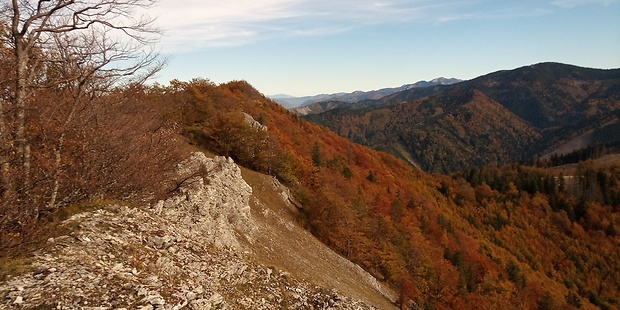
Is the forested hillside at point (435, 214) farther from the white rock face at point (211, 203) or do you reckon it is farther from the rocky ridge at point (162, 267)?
the rocky ridge at point (162, 267)

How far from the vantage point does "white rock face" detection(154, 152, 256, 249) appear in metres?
18.0

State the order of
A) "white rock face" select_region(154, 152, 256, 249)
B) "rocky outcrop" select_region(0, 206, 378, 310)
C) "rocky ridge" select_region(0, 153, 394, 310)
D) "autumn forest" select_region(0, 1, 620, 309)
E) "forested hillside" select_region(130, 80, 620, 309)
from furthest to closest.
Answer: "forested hillside" select_region(130, 80, 620, 309) → "white rock face" select_region(154, 152, 256, 249) → "autumn forest" select_region(0, 1, 620, 309) → "rocky ridge" select_region(0, 153, 394, 310) → "rocky outcrop" select_region(0, 206, 378, 310)

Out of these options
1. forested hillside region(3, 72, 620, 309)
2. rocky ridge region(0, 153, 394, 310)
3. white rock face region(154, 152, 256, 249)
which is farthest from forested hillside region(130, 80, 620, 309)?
rocky ridge region(0, 153, 394, 310)

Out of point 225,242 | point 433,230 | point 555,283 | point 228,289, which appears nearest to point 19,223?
point 228,289

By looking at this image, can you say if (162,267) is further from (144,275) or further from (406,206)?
(406,206)

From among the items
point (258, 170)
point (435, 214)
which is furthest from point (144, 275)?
point (435, 214)

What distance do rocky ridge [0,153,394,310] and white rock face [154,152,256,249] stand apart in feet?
0.24

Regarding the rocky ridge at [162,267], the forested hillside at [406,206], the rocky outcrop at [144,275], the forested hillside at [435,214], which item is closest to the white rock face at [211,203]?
the rocky ridge at [162,267]

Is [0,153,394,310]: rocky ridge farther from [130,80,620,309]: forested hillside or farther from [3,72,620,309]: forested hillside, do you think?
[130,80,620,309]: forested hillside

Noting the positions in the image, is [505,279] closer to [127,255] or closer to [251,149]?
[251,149]

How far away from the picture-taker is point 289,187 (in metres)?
43.0

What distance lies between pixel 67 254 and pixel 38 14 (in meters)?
7.49

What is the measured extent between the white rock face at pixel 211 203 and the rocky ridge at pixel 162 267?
0.24 ft

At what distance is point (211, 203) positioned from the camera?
69.7 ft
